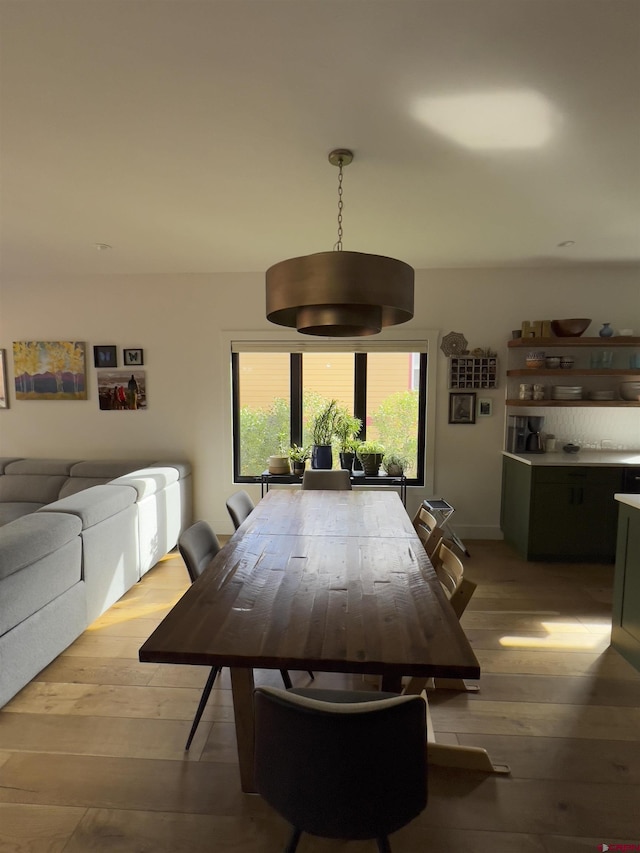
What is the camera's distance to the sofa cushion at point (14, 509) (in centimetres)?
373

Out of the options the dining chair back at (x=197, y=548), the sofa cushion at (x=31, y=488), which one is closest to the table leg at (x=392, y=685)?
the dining chair back at (x=197, y=548)

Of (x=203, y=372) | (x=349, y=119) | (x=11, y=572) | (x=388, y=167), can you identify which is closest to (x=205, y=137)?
(x=349, y=119)

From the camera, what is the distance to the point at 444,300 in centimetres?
431

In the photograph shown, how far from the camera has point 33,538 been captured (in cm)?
220

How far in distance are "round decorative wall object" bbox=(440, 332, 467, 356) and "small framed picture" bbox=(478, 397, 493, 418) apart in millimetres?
510

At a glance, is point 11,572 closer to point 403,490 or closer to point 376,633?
point 376,633

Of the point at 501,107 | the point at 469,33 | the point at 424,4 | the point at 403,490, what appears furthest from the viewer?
the point at 403,490

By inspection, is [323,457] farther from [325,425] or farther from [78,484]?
[78,484]

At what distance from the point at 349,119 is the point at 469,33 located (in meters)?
0.58

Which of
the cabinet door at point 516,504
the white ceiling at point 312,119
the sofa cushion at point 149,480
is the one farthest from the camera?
the cabinet door at point 516,504

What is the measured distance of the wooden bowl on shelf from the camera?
4.02m

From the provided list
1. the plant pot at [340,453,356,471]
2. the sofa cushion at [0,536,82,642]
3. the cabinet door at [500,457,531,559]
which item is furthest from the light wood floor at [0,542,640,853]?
the plant pot at [340,453,356,471]

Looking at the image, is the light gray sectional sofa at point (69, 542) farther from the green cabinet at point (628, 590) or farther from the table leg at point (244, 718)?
the green cabinet at point (628, 590)

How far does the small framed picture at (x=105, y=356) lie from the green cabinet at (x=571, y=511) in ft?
13.2
